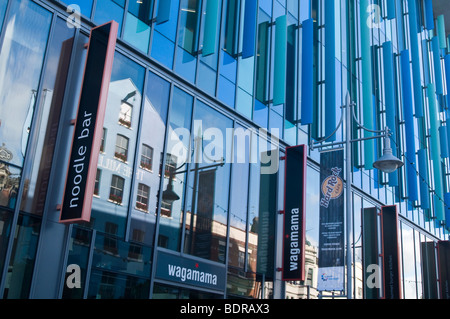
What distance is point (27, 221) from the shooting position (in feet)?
41.8

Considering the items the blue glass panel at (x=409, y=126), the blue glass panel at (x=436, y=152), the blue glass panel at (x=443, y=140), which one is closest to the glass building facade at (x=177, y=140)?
the blue glass panel at (x=409, y=126)

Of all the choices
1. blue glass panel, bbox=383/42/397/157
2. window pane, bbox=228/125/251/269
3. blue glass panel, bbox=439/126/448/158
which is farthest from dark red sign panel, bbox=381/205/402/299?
blue glass panel, bbox=439/126/448/158

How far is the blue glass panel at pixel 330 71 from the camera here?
25812 millimetres

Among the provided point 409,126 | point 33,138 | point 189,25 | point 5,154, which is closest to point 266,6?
point 189,25

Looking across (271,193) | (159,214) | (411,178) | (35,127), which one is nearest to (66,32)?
(35,127)

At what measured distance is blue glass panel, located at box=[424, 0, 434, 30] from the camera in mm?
43562

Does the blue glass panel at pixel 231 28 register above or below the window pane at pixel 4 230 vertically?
above

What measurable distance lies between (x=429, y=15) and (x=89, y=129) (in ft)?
124

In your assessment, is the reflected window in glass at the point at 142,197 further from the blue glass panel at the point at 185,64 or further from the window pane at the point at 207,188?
the blue glass panel at the point at 185,64

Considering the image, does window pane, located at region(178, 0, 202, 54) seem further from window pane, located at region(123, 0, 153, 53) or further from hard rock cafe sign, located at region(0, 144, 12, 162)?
hard rock cafe sign, located at region(0, 144, 12, 162)

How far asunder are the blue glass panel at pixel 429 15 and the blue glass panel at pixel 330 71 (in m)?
19.2

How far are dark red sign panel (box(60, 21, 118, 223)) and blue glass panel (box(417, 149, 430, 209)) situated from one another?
27086 mm

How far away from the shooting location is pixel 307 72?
24266 mm

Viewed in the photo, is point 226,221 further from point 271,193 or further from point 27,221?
point 27,221
